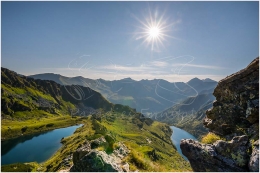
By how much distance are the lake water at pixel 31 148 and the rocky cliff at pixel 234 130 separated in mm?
120710

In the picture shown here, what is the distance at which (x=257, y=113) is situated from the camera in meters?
14.3

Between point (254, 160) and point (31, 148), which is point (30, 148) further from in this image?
point (254, 160)

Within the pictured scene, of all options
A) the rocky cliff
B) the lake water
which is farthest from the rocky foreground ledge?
the lake water

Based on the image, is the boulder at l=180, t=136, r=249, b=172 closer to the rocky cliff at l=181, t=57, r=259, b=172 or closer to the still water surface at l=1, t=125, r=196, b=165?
the rocky cliff at l=181, t=57, r=259, b=172

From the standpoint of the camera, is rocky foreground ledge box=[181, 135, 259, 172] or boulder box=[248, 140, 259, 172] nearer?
boulder box=[248, 140, 259, 172]

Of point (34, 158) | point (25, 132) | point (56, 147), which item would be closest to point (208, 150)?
point (34, 158)

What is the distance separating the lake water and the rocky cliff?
120710 mm

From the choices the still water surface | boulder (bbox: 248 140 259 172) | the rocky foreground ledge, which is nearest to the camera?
boulder (bbox: 248 140 259 172)

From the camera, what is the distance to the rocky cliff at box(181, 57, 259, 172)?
512 inches

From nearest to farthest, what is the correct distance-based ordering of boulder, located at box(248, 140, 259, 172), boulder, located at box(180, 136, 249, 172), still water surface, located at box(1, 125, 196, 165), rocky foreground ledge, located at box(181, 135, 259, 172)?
1. boulder, located at box(248, 140, 259, 172)
2. rocky foreground ledge, located at box(181, 135, 259, 172)
3. boulder, located at box(180, 136, 249, 172)
4. still water surface, located at box(1, 125, 196, 165)

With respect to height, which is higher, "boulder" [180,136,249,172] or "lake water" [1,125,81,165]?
"boulder" [180,136,249,172]

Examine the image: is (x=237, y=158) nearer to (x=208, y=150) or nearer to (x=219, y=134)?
(x=208, y=150)

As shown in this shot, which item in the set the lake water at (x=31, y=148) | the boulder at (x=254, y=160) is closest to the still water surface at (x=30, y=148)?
the lake water at (x=31, y=148)

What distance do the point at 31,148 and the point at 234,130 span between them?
155598 millimetres
